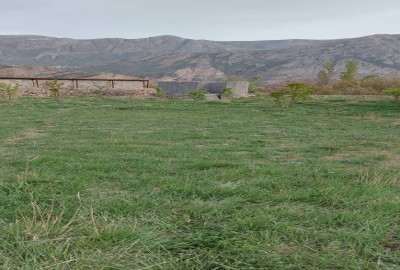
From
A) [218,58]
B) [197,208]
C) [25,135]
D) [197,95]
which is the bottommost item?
[197,95]

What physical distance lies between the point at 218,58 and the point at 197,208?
315 ft

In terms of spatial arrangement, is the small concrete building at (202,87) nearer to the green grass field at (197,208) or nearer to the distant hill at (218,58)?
the green grass field at (197,208)

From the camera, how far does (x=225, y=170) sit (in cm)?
387

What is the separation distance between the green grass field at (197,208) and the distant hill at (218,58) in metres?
44.5

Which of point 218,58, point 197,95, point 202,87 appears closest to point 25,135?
point 197,95

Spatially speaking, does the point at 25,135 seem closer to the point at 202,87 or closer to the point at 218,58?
the point at 202,87

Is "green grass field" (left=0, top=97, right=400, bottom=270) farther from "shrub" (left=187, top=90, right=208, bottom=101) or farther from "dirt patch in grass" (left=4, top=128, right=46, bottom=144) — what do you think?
"shrub" (left=187, top=90, right=208, bottom=101)

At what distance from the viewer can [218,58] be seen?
9662 cm

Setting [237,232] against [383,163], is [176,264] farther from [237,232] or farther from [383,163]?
[383,163]

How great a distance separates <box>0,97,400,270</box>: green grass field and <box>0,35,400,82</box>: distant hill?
1752 inches

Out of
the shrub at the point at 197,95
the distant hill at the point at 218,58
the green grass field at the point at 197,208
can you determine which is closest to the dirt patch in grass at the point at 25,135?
the green grass field at the point at 197,208

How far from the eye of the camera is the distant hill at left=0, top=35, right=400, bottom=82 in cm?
7712

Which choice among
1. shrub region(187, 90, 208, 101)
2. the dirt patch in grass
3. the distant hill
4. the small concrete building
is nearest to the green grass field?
the dirt patch in grass

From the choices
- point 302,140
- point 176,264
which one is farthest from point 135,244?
point 302,140
